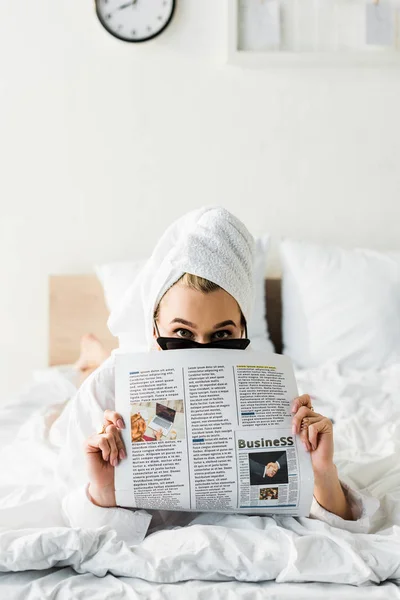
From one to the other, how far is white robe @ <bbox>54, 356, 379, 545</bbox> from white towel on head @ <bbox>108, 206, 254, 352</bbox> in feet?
0.48

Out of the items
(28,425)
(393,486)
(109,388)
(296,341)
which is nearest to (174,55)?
(296,341)

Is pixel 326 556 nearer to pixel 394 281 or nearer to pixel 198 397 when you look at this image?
pixel 198 397

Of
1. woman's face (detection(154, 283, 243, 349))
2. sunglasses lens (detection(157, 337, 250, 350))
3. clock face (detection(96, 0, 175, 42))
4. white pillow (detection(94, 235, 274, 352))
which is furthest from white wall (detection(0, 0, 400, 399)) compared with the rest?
sunglasses lens (detection(157, 337, 250, 350))

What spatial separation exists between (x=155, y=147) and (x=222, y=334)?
1.41 m

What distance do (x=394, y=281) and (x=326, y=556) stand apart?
1359 mm

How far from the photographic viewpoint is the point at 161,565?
860 millimetres

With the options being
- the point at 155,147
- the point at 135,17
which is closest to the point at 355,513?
the point at 155,147

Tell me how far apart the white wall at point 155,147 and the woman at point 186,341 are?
1.07 meters

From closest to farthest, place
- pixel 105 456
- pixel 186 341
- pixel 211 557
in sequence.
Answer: pixel 211 557 → pixel 105 456 → pixel 186 341

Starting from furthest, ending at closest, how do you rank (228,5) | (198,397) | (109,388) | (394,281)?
(228,5)
(394,281)
(109,388)
(198,397)

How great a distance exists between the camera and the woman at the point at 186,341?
39.6 inches

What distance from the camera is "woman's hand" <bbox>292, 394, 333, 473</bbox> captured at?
986 millimetres

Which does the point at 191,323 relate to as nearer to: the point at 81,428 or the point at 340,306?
the point at 81,428

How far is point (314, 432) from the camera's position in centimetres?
98
